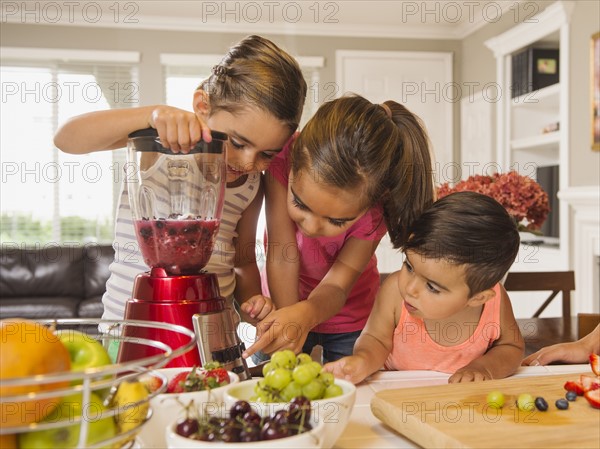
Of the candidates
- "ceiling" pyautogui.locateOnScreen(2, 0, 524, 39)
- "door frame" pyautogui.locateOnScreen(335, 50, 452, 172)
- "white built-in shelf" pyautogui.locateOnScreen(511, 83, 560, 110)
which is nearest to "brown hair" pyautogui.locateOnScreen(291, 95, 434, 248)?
"white built-in shelf" pyautogui.locateOnScreen(511, 83, 560, 110)

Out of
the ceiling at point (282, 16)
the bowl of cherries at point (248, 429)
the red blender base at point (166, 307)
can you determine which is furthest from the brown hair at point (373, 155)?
the ceiling at point (282, 16)

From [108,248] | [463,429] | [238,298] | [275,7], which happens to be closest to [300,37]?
[275,7]

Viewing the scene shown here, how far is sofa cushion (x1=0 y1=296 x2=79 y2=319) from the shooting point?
4260 mm

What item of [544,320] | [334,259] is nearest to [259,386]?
[334,259]

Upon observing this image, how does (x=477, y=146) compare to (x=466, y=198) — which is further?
(x=477, y=146)

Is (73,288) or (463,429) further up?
(463,429)

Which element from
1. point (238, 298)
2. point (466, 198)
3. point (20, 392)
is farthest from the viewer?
point (238, 298)

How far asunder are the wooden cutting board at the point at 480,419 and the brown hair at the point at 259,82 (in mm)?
576

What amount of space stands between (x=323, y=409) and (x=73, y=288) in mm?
4448

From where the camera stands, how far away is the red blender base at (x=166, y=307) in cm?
82

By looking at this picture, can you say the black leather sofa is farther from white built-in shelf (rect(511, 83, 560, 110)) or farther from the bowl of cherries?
the bowl of cherries

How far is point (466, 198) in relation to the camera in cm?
122

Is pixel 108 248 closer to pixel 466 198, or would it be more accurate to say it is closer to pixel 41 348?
pixel 466 198

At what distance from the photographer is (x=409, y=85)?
5992 mm
